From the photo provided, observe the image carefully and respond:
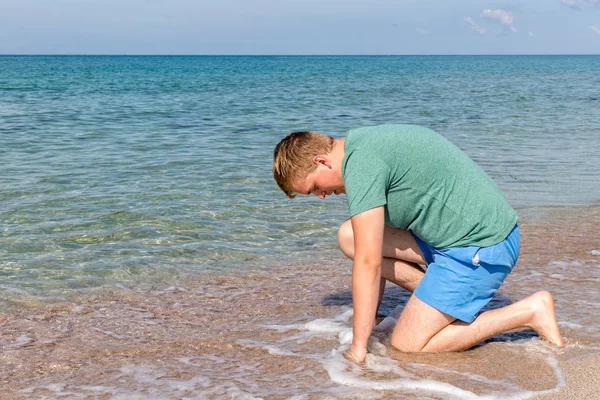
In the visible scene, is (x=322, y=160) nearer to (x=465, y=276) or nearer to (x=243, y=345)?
(x=465, y=276)

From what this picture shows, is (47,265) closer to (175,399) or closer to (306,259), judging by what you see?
(306,259)

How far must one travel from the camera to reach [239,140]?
47.2 feet

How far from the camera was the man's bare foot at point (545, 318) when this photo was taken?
3.90 m

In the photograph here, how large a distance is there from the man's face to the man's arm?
9.9 inches

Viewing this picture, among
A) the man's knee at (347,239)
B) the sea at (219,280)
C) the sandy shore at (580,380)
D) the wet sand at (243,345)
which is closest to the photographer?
the sandy shore at (580,380)

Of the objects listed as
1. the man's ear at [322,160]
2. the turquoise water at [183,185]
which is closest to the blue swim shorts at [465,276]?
the man's ear at [322,160]

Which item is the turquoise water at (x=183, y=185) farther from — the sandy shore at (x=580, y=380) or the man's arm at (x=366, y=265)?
the sandy shore at (x=580, y=380)

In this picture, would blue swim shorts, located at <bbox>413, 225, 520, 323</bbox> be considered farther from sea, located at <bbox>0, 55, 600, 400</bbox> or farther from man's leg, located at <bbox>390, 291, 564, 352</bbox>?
sea, located at <bbox>0, 55, 600, 400</bbox>

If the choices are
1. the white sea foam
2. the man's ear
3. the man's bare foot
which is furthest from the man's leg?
the man's ear

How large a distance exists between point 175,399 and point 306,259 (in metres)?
2.97

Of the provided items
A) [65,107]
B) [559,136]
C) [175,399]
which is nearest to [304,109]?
[65,107]

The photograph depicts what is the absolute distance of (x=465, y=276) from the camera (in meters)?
3.77

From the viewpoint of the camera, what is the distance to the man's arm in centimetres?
336

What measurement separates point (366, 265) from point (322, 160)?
23.3 inches
